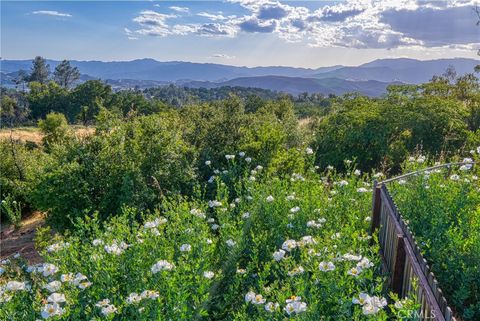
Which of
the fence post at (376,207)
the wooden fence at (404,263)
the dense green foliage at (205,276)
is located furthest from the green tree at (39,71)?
the wooden fence at (404,263)

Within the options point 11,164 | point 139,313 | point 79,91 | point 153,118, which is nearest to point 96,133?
point 153,118

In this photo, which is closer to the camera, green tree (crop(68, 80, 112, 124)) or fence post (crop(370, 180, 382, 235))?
fence post (crop(370, 180, 382, 235))

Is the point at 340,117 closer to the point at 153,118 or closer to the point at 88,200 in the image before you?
the point at 153,118

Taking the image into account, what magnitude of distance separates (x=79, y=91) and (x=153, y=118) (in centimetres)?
4040

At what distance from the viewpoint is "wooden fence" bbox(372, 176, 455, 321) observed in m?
2.50

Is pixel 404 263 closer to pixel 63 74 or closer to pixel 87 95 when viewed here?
pixel 87 95

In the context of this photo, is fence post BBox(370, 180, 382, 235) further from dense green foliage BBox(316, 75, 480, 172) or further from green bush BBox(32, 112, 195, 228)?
dense green foliage BBox(316, 75, 480, 172)

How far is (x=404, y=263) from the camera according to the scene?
3406mm

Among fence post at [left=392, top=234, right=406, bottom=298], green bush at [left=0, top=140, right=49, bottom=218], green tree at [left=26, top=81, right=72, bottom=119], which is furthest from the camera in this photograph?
green tree at [left=26, top=81, right=72, bottom=119]

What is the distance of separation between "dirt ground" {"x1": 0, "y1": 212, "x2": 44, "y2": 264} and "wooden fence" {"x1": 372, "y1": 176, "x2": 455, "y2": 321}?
5092mm

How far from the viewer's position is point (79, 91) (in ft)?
142

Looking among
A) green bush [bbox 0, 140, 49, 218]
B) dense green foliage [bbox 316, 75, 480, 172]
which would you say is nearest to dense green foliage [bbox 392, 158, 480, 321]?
dense green foliage [bbox 316, 75, 480, 172]

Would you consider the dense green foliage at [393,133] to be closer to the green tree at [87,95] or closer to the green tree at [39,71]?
the green tree at [87,95]

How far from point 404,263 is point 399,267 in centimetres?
8
